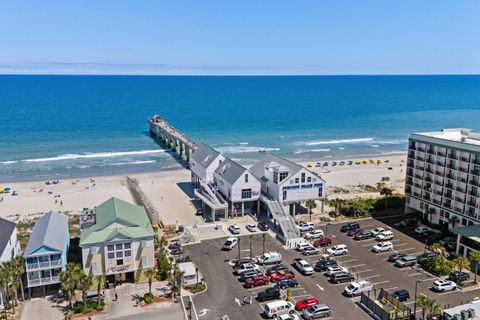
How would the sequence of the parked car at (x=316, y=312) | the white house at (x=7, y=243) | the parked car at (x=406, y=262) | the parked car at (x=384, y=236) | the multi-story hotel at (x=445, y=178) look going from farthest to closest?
the parked car at (x=384, y=236), the multi-story hotel at (x=445, y=178), the parked car at (x=406, y=262), the white house at (x=7, y=243), the parked car at (x=316, y=312)

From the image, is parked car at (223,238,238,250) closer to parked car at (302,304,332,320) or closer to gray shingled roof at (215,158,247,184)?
gray shingled roof at (215,158,247,184)

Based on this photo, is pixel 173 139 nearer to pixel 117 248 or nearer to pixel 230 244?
pixel 230 244

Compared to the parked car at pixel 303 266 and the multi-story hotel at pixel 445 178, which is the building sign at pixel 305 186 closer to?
the multi-story hotel at pixel 445 178

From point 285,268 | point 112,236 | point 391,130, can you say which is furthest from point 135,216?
point 391,130

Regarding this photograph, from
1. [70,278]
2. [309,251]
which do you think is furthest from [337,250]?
[70,278]

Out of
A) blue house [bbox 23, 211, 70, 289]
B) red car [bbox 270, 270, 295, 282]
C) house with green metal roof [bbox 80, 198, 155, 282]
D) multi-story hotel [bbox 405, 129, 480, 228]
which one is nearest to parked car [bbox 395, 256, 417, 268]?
multi-story hotel [bbox 405, 129, 480, 228]

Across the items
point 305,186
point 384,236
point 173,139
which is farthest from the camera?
point 173,139

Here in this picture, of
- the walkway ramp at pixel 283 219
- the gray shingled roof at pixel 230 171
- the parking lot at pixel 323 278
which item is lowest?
the parking lot at pixel 323 278

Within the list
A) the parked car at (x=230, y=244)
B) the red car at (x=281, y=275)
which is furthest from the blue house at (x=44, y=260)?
the red car at (x=281, y=275)
